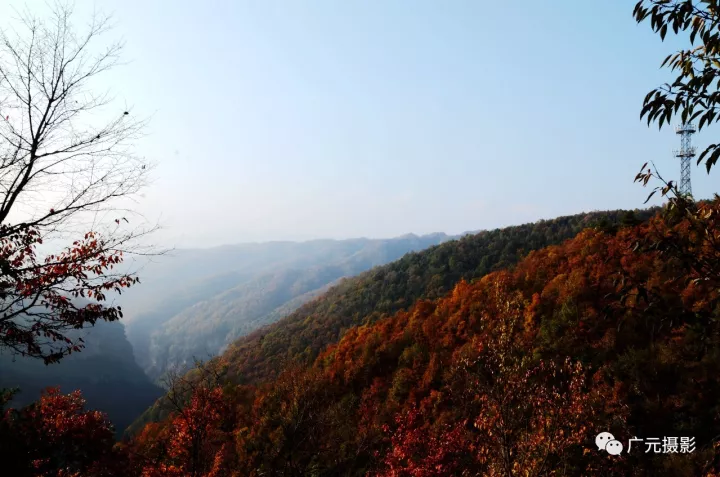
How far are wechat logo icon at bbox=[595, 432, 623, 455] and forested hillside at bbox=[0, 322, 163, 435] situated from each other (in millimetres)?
89189

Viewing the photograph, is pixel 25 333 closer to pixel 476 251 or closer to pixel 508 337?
pixel 508 337

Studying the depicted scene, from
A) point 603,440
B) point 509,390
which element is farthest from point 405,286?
point 509,390

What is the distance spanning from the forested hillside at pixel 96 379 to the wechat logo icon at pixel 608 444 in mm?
89189

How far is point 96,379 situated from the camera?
4264 inches

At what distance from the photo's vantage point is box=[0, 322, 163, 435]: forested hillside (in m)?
85.1

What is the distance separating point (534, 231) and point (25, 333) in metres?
57.7

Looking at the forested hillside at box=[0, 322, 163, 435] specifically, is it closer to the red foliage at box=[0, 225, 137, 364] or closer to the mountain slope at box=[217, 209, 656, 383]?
the mountain slope at box=[217, 209, 656, 383]

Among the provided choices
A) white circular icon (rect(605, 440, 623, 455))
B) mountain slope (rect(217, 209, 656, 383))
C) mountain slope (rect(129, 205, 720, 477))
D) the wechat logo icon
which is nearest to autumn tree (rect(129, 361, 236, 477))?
mountain slope (rect(129, 205, 720, 477))

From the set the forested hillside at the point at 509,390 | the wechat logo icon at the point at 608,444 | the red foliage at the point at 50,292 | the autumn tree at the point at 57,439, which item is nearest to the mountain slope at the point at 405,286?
A: the forested hillside at the point at 509,390

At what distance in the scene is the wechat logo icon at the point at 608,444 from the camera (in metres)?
13.1

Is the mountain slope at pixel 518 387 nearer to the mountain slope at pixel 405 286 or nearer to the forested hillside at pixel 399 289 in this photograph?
the forested hillside at pixel 399 289

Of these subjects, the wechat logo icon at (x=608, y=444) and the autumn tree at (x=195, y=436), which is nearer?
the autumn tree at (x=195, y=436)

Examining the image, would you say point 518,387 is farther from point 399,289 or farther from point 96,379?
point 96,379

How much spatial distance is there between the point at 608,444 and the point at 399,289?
141 feet
